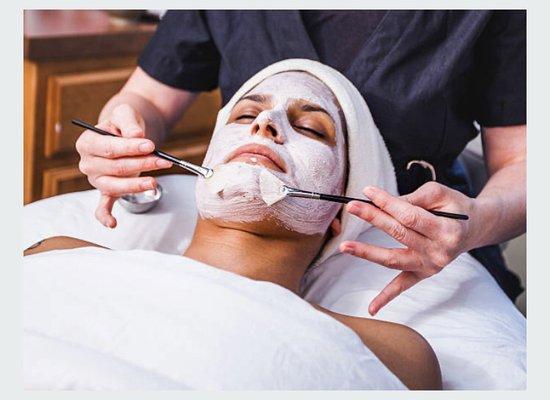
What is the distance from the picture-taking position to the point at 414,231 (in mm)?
1114

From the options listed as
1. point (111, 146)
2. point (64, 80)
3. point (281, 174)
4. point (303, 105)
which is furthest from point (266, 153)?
point (64, 80)

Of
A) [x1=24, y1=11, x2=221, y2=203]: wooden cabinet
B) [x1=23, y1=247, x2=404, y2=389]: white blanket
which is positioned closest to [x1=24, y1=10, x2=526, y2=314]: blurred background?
[x1=24, y1=11, x2=221, y2=203]: wooden cabinet

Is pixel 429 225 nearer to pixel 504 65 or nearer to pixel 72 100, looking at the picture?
pixel 504 65

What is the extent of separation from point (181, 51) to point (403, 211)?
71cm

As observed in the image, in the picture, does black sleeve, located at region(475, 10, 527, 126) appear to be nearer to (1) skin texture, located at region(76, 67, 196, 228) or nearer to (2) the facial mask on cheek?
(2) the facial mask on cheek

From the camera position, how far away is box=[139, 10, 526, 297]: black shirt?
1416 millimetres

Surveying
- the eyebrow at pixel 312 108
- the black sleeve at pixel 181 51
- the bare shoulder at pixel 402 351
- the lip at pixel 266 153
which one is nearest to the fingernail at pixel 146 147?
the lip at pixel 266 153

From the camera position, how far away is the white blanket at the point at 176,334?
0.93 meters

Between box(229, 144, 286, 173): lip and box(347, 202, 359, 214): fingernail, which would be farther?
box(229, 144, 286, 173): lip

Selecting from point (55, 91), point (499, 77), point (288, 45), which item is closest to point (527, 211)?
point (499, 77)

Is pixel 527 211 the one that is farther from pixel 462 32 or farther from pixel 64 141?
pixel 64 141

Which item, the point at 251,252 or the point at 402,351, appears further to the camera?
the point at 251,252

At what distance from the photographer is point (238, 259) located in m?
1.19

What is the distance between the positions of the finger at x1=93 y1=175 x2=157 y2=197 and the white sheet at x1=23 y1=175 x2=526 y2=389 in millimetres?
180
